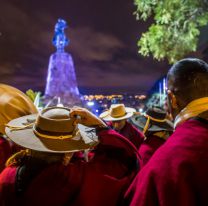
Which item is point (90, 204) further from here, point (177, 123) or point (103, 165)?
point (177, 123)

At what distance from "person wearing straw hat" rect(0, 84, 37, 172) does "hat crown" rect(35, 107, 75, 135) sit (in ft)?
1.83

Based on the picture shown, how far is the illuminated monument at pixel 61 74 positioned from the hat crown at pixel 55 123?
2015 inches

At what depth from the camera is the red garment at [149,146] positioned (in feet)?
12.9

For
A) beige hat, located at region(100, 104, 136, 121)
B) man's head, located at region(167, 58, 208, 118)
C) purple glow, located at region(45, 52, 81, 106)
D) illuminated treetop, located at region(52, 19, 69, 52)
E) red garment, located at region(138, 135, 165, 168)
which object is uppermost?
man's head, located at region(167, 58, 208, 118)

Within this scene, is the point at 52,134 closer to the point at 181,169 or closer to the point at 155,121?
the point at 181,169

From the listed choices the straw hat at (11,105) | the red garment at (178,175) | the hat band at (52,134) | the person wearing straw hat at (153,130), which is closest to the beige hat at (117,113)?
the person wearing straw hat at (153,130)

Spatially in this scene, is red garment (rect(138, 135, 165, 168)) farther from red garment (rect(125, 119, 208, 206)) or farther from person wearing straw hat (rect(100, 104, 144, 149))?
red garment (rect(125, 119, 208, 206))

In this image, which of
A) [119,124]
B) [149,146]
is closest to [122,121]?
[119,124]

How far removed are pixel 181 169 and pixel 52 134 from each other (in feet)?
2.93

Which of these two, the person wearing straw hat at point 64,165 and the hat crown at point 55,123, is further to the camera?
the hat crown at point 55,123

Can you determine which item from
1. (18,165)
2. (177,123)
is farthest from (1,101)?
(177,123)

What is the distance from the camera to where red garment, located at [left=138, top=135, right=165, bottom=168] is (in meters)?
3.93

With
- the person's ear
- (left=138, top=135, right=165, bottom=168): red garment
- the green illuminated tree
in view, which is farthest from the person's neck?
the green illuminated tree

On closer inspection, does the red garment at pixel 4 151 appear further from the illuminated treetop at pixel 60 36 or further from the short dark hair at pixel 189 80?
the illuminated treetop at pixel 60 36
